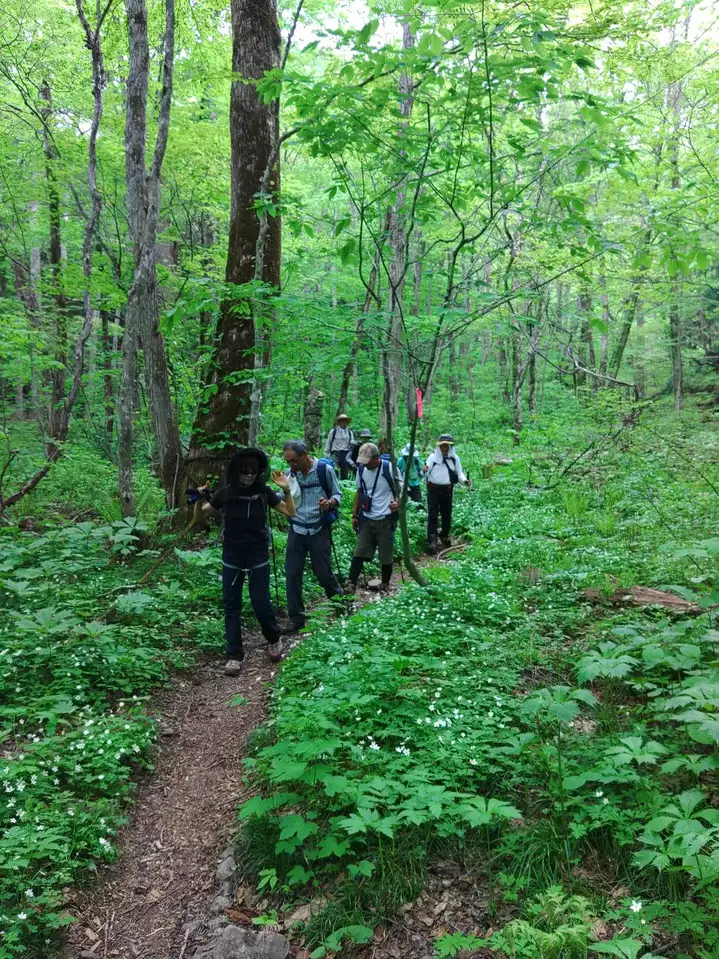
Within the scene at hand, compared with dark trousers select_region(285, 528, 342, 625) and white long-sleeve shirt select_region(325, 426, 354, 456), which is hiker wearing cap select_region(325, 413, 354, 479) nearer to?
white long-sleeve shirt select_region(325, 426, 354, 456)

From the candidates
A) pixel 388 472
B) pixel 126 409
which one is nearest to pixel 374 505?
pixel 388 472

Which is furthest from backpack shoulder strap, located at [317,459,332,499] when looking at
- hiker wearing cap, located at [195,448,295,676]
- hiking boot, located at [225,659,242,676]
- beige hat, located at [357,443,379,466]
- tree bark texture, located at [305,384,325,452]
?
tree bark texture, located at [305,384,325,452]

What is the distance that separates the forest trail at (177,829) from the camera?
3.17 meters

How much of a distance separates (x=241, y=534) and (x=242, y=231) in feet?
18.1

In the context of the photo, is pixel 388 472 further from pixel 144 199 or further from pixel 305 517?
pixel 144 199

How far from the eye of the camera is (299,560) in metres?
6.95

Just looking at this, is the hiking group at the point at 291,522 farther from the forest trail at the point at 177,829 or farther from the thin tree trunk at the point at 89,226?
the thin tree trunk at the point at 89,226

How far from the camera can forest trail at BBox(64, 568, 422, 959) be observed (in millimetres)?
3168

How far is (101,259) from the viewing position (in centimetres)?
1262

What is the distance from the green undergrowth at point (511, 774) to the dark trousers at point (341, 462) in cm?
781

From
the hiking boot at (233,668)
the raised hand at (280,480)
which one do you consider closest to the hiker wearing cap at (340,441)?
the raised hand at (280,480)

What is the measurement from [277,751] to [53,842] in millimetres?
1372

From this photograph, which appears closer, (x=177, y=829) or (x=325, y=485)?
(x=177, y=829)

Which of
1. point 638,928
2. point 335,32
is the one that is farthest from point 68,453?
point 638,928
